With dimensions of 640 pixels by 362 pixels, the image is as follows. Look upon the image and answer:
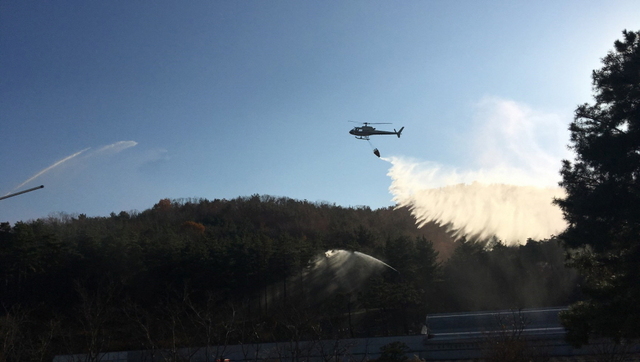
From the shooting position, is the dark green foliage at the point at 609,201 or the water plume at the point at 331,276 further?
the water plume at the point at 331,276

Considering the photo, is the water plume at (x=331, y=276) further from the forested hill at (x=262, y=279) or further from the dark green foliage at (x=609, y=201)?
the dark green foliage at (x=609, y=201)

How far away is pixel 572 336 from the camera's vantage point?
22078 millimetres

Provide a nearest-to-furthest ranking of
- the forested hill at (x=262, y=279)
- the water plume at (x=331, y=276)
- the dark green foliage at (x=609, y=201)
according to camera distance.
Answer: the dark green foliage at (x=609, y=201)
the forested hill at (x=262, y=279)
the water plume at (x=331, y=276)

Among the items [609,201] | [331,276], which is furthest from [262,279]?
[609,201]

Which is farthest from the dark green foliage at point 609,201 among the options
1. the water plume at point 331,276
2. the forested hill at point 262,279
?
the water plume at point 331,276

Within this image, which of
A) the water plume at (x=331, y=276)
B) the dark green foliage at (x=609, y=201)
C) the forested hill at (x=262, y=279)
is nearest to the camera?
the dark green foliage at (x=609, y=201)

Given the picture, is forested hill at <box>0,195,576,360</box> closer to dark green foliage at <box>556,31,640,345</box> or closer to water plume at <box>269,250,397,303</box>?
water plume at <box>269,250,397,303</box>

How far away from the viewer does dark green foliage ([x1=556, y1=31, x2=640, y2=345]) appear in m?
20.5

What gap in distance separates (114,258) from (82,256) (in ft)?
11.3

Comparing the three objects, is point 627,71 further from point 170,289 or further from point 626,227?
point 170,289

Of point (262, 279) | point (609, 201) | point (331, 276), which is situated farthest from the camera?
point (331, 276)

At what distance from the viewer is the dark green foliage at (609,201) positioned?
20531mm

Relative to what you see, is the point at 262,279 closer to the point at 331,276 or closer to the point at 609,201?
the point at 331,276

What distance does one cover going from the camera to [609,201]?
20.9 metres
